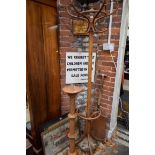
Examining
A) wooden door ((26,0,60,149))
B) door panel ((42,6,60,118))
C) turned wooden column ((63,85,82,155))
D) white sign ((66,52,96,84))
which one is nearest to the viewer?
turned wooden column ((63,85,82,155))

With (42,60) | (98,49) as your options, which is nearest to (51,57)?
(42,60)

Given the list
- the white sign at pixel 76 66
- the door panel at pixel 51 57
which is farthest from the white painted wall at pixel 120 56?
the door panel at pixel 51 57

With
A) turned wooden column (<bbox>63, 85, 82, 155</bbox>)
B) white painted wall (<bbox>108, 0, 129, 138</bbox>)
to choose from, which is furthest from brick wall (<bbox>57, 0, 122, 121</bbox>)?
turned wooden column (<bbox>63, 85, 82, 155</bbox>)

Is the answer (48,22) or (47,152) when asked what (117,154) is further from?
(48,22)

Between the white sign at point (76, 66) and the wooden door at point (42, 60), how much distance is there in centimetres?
14

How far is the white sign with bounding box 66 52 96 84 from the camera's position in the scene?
6.42ft

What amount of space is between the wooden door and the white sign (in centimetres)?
14

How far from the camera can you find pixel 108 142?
2045 mm

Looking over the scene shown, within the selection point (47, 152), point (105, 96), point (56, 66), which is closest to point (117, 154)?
point (105, 96)

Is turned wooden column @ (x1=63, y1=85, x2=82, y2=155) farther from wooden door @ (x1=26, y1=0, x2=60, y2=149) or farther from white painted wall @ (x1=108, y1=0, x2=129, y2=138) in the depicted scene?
white painted wall @ (x1=108, y1=0, x2=129, y2=138)

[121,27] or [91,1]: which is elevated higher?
[91,1]

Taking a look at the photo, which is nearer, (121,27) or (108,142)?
(121,27)
